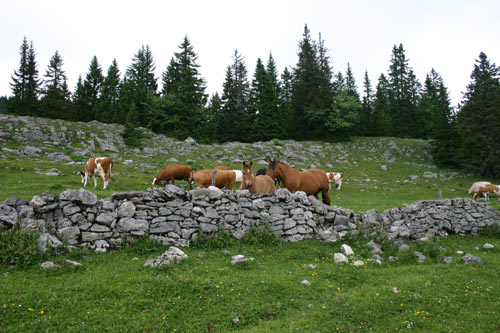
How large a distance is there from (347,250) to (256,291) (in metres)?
3.79

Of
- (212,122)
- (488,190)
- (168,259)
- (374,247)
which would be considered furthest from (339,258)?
(212,122)

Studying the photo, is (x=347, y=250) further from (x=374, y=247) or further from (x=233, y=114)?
(x=233, y=114)

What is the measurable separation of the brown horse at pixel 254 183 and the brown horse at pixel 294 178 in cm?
32

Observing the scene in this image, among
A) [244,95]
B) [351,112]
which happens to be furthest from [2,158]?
[351,112]

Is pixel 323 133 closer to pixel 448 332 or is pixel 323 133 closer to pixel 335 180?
pixel 335 180

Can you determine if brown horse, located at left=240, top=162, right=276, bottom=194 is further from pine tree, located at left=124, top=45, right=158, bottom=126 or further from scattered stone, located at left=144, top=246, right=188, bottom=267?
pine tree, located at left=124, top=45, right=158, bottom=126

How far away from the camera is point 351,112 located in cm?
4881

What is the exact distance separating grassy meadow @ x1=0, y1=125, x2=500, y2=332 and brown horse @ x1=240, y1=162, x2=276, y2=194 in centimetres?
250

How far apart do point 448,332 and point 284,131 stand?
150 ft

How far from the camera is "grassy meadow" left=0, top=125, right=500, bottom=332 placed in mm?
5285

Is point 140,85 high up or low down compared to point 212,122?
up

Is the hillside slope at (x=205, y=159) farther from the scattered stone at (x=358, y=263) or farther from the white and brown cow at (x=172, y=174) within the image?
the scattered stone at (x=358, y=263)

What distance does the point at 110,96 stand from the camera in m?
59.4

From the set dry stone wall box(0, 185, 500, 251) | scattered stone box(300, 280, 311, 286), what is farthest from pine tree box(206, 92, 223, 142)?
scattered stone box(300, 280, 311, 286)
